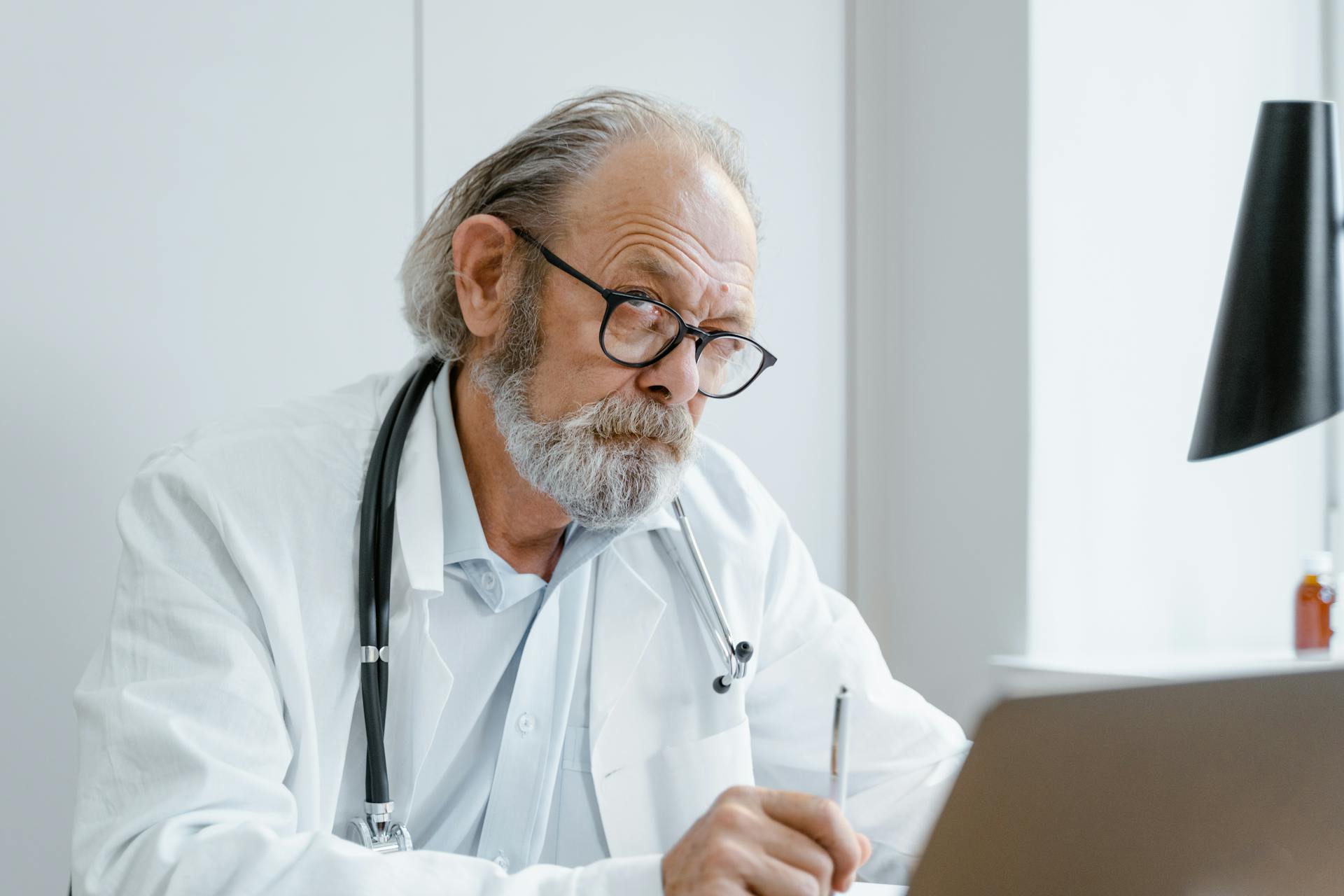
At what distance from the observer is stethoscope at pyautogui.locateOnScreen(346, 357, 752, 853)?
109 centimetres

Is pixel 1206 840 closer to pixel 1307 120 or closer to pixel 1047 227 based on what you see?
pixel 1307 120

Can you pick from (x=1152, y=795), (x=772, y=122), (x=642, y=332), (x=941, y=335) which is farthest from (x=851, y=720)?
(x=772, y=122)

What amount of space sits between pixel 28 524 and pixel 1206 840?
1.32 metres

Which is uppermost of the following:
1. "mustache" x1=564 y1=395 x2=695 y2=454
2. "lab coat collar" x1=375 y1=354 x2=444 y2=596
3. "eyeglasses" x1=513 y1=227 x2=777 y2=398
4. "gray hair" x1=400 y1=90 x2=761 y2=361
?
"gray hair" x1=400 y1=90 x2=761 y2=361

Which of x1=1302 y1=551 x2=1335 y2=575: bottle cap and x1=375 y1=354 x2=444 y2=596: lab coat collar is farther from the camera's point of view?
x1=1302 y1=551 x2=1335 y2=575: bottle cap

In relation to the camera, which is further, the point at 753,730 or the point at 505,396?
the point at 753,730

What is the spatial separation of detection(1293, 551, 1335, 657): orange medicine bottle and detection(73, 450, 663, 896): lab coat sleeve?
4.64 ft

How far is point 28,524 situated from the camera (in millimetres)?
1378

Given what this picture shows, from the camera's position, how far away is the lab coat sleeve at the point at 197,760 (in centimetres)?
88

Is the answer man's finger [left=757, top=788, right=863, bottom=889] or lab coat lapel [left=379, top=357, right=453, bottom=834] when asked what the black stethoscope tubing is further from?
man's finger [left=757, top=788, right=863, bottom=889]

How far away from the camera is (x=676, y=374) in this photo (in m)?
1.26

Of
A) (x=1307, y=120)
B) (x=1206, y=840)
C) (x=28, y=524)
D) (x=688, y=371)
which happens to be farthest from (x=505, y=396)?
(x=1307, y=120)

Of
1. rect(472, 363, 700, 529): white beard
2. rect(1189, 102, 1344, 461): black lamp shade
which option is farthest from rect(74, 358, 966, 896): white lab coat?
rect(1189, 102, 1344, 461): black lamp shade

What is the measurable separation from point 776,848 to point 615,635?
60 centimetres
